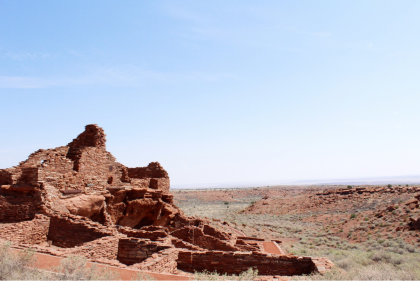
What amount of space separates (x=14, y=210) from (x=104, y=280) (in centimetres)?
760

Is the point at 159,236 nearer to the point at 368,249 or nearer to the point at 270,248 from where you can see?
the point at 270,248

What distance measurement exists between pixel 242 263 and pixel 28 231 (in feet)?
26.3

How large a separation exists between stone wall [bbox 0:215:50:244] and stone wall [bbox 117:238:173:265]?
305cm

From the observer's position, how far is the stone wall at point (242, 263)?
995 centimetres

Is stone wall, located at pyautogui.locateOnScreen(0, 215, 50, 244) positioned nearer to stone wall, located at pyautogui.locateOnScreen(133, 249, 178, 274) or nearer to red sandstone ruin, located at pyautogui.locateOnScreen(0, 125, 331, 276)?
red sandstone ruin, located at pyautogui.locateOnScreen(0, 125, 331, 276)

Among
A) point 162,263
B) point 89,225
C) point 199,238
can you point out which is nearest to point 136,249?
point 162,263

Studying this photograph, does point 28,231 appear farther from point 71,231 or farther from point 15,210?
point 71,231

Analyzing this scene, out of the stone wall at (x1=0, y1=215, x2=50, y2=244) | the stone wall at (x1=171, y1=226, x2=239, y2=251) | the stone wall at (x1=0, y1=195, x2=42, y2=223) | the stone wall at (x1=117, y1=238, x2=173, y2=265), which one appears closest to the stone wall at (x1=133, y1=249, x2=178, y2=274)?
the stone wall at (x1=117, y1=238, x2=173, y2=265)

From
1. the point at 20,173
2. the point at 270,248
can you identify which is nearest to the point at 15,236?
the point at 20,173


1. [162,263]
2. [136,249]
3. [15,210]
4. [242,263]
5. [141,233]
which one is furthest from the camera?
[141,233]

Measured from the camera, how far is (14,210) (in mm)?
10656

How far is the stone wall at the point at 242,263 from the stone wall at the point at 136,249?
3.26 ft

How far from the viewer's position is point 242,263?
1009cm

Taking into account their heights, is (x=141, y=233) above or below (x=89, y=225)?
below
